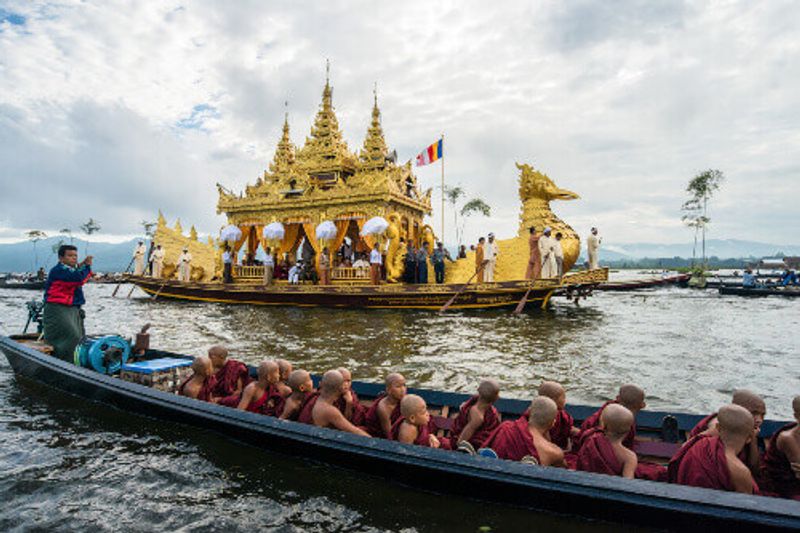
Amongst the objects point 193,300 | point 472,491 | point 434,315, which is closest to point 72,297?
point 472,491

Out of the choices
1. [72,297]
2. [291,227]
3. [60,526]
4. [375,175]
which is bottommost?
[60,526]

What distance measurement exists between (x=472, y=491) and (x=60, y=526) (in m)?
3.62

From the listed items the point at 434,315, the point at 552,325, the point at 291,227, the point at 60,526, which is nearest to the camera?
the point at 60,526

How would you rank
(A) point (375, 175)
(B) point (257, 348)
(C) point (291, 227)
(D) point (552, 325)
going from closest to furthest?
(B) point (257, 348) < (D) point (552, 325) < (A) point (375, 175) < (C) point (291, 227)

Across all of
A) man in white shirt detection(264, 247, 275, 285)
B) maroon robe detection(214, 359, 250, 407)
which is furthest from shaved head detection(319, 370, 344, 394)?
man in white shirt detection(264, 247, 275, 285)

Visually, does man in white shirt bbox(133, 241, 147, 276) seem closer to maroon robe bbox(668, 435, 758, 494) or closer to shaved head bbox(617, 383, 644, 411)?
shaved head bbox(617, 383, 644, 411)

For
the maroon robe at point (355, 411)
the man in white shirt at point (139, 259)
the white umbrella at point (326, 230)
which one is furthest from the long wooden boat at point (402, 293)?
the maroon robe at point (355, 411)

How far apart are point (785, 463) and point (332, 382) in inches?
159

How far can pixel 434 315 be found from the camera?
60.2 ft

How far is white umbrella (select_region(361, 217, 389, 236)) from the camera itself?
20.7 meters

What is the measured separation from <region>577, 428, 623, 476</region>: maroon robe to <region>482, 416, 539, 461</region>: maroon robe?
1.28ft

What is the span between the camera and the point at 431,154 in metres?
22.9

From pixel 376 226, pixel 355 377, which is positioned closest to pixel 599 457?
pixel 355 377

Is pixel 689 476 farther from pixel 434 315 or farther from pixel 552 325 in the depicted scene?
pixel 434 315
